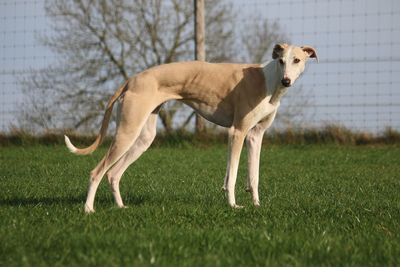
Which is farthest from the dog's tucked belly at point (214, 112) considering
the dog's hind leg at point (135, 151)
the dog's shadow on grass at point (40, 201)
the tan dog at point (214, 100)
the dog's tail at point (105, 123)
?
the dog's shadow on grass at point (40, 201)

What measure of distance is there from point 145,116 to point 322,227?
2.02m

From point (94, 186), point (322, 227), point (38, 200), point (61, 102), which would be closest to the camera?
point (322, 227)

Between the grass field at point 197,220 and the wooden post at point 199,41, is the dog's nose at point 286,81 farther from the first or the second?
the wooden post at point 199,41

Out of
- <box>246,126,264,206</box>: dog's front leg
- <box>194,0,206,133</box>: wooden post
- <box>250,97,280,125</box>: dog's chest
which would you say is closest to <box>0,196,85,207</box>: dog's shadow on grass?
<box>246,126,264,206</box>: dog's front leg

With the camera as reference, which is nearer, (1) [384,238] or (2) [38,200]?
(1) [384,238]

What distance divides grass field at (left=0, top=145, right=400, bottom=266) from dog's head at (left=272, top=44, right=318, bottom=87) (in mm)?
1220

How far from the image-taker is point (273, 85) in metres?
5.96

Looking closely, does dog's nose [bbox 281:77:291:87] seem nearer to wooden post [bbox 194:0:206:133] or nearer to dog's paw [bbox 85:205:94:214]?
dog's paw [bbox 85:205:94:214]

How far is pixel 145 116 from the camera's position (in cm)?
561

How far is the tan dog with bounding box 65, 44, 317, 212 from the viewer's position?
18.3 ft

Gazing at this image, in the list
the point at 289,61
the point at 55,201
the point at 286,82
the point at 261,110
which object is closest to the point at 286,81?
the point at 286,82

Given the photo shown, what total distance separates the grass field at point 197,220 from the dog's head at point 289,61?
48.0 inches

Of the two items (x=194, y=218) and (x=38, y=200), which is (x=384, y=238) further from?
(x=38, y=200)

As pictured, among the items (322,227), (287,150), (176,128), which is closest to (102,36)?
(176,128)
